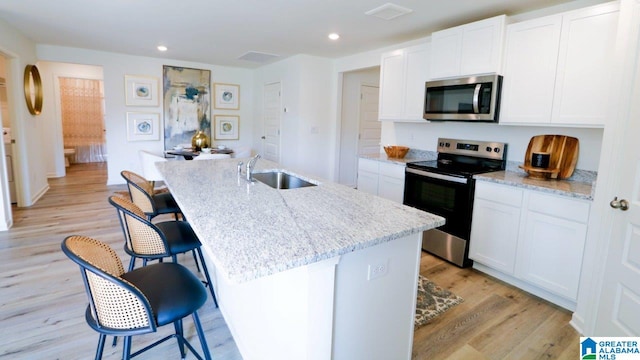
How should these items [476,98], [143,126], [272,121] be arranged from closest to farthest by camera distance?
[476,98] < [143,126] < [272,121]

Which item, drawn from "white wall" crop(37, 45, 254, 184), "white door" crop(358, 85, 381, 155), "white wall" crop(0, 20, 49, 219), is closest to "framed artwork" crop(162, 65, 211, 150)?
"white wall" crop(37, 45, 254, 184)

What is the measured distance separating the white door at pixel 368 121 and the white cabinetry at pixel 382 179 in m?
2.14

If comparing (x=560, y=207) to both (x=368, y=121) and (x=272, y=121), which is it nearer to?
(x=368, y=121)

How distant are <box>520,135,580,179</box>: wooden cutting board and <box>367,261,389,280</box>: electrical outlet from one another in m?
1.95

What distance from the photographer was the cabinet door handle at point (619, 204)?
1869 mm

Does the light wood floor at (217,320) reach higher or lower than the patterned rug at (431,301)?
lower

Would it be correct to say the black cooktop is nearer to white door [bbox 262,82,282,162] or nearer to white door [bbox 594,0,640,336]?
white door [bbox 594,0,640,336]

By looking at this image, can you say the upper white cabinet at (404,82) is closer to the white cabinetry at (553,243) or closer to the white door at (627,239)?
the white cabinetry at (553,243)

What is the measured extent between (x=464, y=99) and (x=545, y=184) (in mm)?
1065

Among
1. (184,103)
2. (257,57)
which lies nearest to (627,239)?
(257,57)

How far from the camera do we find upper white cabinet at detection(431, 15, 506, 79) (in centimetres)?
293

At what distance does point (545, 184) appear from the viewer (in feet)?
8.46

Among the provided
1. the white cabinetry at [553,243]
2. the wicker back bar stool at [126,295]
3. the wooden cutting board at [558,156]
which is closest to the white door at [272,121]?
the wooden cutting board at [558,156]

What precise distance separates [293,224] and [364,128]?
5020mm
